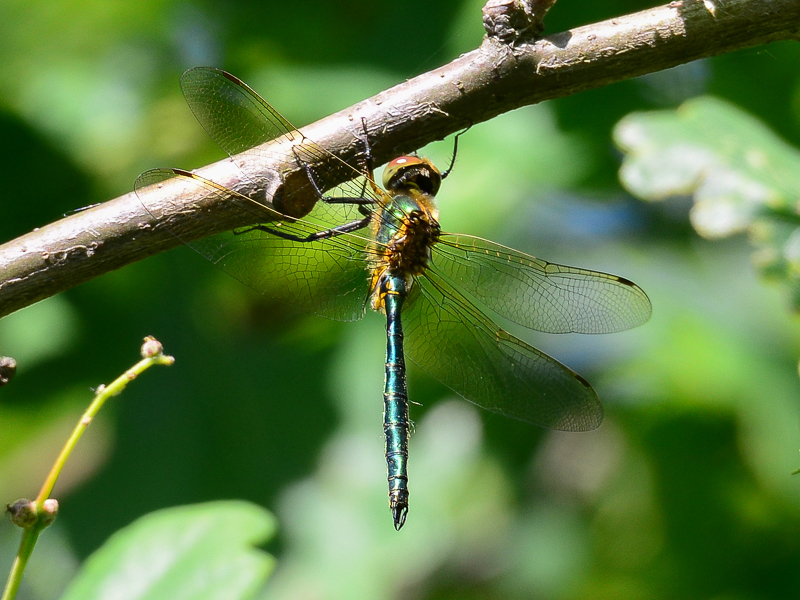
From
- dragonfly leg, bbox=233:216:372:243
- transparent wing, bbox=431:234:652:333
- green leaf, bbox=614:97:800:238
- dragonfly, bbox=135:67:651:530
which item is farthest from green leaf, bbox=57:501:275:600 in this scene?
green leaf, bbox=614:97:800:238

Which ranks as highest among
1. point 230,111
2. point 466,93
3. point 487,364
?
point 230,111

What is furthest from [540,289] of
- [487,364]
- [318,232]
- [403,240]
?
[318,232]

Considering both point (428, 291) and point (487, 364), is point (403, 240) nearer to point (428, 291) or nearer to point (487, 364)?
point (428, 291)

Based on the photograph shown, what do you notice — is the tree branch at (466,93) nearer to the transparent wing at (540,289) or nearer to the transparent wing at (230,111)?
the transparent wing at (230,111)

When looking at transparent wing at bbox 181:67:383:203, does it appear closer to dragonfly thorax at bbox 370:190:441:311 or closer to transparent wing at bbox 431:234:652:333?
dragonfly thorax at bbox 370:190:441:311

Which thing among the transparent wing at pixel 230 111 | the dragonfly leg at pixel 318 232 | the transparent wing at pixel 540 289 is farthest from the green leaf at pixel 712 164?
the transparent wing at pixel 230 111

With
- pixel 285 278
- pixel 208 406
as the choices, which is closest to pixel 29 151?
pixel 208 406
